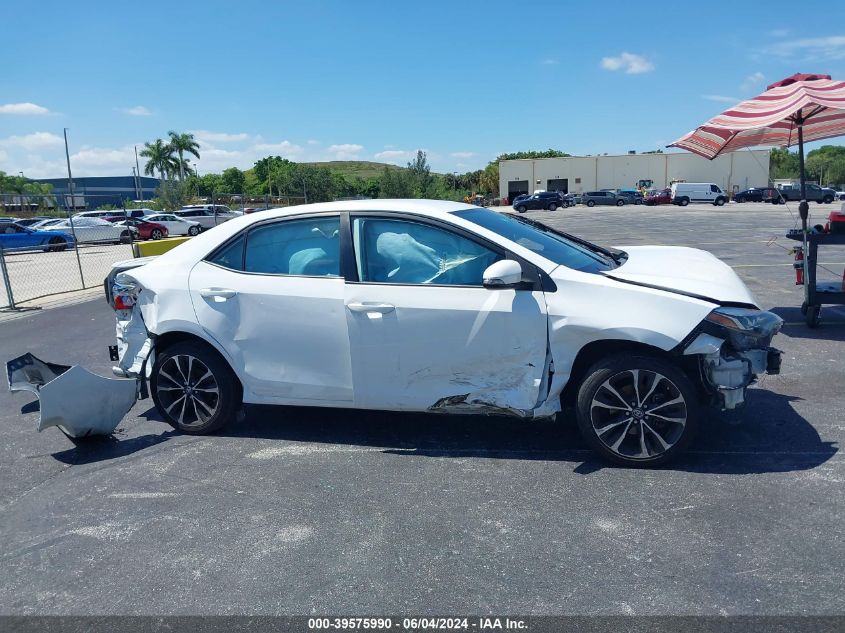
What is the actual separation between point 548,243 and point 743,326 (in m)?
1.41

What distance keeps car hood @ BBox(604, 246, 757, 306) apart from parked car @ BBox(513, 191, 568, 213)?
51426 millimetres

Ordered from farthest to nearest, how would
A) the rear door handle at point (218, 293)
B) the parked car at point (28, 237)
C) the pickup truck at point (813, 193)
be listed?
the pickup truck at point (813, 193) → the parked car at point (28, 237) → the rear door handle at point (218, 293)

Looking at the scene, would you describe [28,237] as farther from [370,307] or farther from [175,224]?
[370,307]

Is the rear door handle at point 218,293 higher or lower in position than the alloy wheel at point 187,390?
higher

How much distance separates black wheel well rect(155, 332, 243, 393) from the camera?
16.3 feet

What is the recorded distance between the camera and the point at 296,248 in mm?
4828

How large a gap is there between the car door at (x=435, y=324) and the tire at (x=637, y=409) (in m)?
0.37

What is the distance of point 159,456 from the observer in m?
4.79

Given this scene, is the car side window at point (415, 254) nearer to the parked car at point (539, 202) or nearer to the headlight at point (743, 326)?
the headlight at point (743, 326)

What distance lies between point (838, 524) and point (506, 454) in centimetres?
191

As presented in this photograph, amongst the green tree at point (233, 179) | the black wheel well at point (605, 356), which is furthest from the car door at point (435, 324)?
the green tree at point (233, 179)

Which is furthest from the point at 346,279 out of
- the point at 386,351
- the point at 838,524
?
the point at 838,524

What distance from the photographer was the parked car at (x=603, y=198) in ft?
211

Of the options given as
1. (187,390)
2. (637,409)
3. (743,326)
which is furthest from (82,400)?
(743,326)
